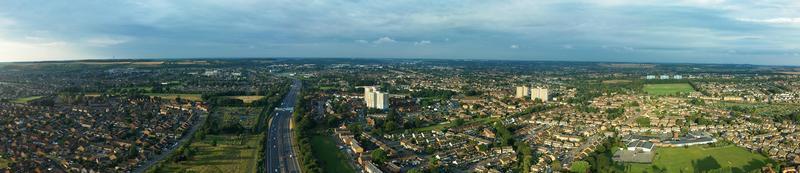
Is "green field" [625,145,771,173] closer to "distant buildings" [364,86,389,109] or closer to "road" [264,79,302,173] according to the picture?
"road" [264,79,302,173]

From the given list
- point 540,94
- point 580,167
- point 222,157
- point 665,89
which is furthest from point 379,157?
point 665,89

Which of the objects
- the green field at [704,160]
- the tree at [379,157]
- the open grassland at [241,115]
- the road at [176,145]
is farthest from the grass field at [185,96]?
the green field at [704,160]

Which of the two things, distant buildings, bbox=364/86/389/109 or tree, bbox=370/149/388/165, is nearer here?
tree, bbox=370/149/388/165

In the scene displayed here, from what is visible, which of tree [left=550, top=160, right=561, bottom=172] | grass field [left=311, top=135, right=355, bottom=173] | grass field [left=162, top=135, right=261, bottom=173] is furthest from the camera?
grass field [left=311, top=135, right=355, bottom=173]

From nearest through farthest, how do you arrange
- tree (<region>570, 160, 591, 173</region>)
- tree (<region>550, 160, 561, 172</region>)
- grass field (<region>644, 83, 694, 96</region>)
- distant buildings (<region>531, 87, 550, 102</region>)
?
tree (<region>570, 160, 591, 173</region>)
tree (<region>550, 160, 561, 172</region>)
distant buildings (<region>531, 87, 550, 102</region>)
grass field (<region>644, 83, 694, 96</region>)

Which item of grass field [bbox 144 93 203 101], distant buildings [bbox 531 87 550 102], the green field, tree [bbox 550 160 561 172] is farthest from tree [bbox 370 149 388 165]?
distant buildings [bbox 531 87 550 102]

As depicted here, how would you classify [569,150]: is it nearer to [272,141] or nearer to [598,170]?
[598,170]

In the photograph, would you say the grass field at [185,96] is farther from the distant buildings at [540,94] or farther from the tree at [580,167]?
the tree at [580,167]

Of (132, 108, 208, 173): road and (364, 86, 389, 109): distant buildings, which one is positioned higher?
(364, 86, 389, 109): distant buildings
